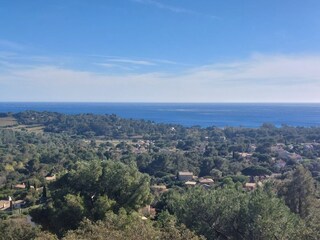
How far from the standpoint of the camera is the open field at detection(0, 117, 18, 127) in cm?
10262

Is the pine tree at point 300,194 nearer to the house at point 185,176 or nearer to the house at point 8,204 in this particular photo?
the house at point 8,204

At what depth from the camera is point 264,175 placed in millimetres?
43500

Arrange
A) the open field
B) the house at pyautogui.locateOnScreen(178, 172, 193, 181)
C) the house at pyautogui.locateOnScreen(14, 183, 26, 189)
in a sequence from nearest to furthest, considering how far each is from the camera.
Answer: the house at pyautogui.locateOnScreen(14, 183, 26, 189)
the house at pyautogui.locateOnScreen(178, 172, 193, 181)
the open field

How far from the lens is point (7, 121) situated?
109125 mm

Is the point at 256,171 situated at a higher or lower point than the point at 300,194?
lower

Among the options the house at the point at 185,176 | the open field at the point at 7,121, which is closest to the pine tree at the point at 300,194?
the house at the point at 185,176

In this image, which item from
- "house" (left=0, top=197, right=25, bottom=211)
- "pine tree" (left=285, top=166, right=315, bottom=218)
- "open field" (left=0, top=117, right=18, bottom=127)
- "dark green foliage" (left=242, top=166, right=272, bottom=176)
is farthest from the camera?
"open field" (left=0, top=117, right=18, bottom=127)

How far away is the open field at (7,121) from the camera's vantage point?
102625 mm

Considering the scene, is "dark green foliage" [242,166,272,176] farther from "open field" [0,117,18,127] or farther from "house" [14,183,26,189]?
"open field" [0,117,18,127]

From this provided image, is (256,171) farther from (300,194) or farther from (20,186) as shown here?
(20,186)

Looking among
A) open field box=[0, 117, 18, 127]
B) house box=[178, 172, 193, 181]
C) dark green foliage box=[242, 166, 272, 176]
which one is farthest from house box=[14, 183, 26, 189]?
open field box=[0, 117, 18, 127]

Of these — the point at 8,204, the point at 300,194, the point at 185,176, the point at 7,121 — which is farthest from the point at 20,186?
the point at 7,121

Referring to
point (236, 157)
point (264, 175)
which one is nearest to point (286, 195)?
point (264, 175)

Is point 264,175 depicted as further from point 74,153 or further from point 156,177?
point 74,153
